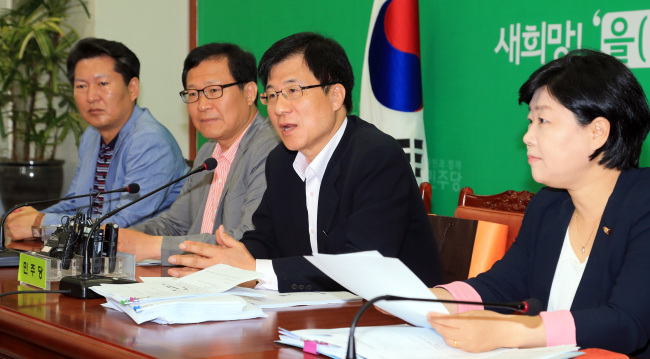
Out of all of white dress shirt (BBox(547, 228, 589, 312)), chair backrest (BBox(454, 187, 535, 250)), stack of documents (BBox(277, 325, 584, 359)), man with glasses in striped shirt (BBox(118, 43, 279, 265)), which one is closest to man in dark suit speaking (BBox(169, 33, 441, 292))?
chair backrest (BBox(454, 187, 535, 250))

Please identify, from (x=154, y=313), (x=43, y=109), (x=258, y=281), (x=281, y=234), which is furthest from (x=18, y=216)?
(x=43, y=109)

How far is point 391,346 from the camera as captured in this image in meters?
1.33

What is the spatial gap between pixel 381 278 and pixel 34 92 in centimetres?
459

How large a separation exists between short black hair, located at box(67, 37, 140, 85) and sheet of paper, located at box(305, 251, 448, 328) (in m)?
2.46

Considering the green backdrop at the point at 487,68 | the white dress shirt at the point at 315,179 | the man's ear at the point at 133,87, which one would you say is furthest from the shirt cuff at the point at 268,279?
the man's ear at the point at 133,87

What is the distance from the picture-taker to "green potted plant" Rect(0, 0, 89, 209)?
515 cm

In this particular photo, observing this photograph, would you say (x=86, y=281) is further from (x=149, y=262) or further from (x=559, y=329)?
(x=559, y=329)

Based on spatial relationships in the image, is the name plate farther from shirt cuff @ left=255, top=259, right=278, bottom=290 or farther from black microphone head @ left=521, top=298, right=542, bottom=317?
black microphone head @ left=521, top=298, right=542, bottom=317

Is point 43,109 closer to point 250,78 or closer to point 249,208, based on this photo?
point 250,78

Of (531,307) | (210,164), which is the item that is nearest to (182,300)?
(531,307)

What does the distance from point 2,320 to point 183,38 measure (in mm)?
3895

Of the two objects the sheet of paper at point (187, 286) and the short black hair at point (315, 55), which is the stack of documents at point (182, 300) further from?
the short black hair at point (315, 55)

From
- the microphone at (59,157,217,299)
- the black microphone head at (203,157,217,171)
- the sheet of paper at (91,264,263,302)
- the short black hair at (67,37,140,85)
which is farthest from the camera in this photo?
the short black hair at (67,37,140,85)

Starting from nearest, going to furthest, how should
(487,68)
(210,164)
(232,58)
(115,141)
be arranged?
1. (210,164)
2. (232,58)
3. (487,68)
4. (115,141)
